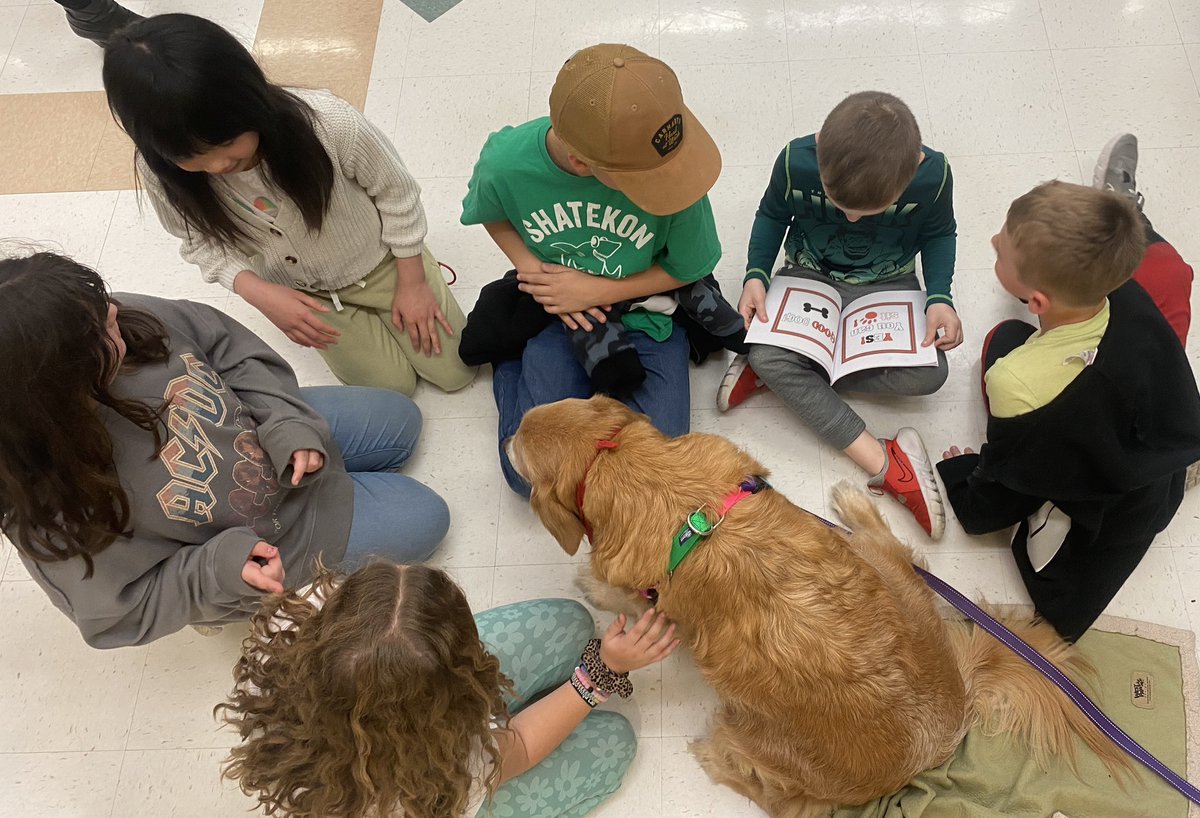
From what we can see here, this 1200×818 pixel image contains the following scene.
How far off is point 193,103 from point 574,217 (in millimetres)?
762

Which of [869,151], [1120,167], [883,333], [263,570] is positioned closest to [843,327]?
[883,333]

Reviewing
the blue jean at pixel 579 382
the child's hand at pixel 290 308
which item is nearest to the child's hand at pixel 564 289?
the blue jean at pixel 579 382

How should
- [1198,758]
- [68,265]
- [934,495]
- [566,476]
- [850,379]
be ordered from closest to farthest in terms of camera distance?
[68,265]
[566,476]
[1198,758]
[934,495]
[850,379]

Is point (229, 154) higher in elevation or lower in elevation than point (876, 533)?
higher

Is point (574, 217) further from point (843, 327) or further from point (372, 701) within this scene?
point (372, 701)

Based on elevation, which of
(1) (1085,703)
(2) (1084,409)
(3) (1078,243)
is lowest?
(1) (1085,703)

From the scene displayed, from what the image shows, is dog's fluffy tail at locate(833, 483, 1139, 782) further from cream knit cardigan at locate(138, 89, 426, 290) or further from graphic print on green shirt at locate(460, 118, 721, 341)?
cream knit cardigan at locate(138, 89, 426, 290)

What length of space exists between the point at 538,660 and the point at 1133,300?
139 centimetres

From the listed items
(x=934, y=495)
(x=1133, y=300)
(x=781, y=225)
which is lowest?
(x=934, y=495)

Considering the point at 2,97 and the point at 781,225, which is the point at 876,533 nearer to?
the point at 781,225

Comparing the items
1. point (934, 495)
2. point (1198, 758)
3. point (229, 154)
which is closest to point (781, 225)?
point (934, 495)

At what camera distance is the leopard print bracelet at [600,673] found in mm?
1639

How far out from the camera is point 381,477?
1995 mm

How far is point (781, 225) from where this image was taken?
2.12 meters
